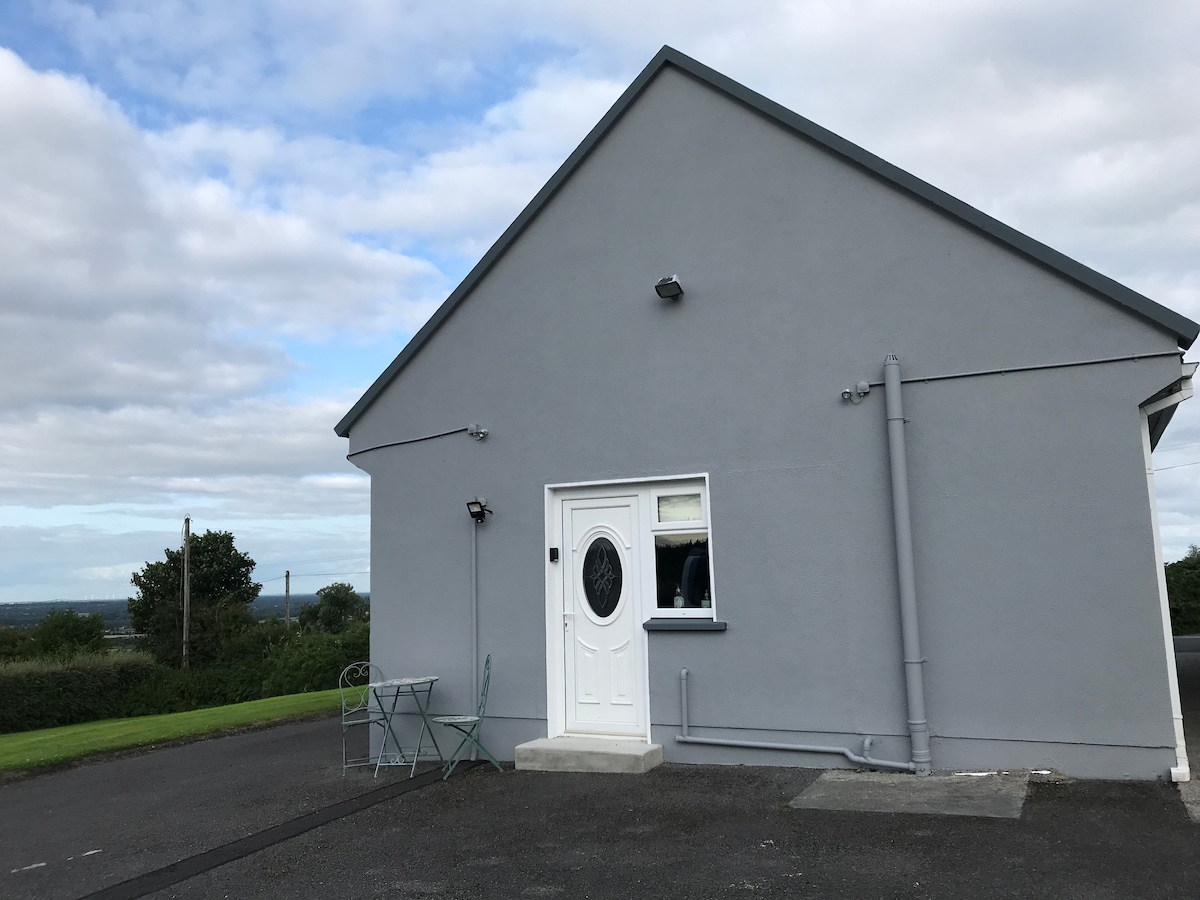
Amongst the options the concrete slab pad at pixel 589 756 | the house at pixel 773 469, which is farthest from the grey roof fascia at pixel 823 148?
the concrete slab pad at pixel 589 756

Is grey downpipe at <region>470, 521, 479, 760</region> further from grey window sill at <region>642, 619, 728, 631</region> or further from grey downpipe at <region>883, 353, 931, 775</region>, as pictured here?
grey downpipe at <region>883, 353, 931, 775</region>

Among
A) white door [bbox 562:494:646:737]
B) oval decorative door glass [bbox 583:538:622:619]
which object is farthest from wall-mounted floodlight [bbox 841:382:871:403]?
oval decorative door glass [bbox 583:538:622:619]

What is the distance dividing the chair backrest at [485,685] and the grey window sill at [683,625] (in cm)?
160

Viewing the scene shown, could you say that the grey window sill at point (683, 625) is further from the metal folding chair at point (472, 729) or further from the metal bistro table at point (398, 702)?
the metal bistro table at point (398, 702)

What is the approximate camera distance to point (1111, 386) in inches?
237

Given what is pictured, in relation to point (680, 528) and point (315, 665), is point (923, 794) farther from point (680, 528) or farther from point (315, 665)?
point (315, 665)

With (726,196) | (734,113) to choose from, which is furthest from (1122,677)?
(734,113)

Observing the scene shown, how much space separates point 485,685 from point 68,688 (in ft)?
62.0

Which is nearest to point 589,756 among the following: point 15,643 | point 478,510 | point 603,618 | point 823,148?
point 603,618

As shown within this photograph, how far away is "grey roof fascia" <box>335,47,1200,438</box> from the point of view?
5.90m

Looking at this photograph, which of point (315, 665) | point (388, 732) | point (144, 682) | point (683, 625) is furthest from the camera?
point (315, 665)

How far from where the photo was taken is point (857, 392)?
6785mm

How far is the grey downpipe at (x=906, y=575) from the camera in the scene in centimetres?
627

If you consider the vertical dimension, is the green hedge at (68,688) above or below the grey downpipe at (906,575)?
below
